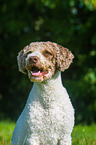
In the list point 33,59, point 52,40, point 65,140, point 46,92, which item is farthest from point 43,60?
point 52,40

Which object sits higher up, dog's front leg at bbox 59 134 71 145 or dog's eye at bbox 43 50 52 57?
dog's eye at bbox 43 50 52 57

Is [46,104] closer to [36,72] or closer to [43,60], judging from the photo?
[36,72]

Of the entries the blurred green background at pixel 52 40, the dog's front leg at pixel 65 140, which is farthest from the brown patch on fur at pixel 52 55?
the blurred green background at pixel 52 40

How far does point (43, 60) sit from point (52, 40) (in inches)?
286

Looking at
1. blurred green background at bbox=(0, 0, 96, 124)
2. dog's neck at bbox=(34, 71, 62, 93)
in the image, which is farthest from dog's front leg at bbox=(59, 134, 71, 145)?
blurred green background at bbox=(0, 0, 96, 124)

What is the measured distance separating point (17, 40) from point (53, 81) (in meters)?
7.91

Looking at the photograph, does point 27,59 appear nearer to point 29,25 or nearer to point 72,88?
point 72,88

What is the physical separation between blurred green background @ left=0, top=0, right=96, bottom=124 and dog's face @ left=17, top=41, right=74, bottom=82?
581 centimetres

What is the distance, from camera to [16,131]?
3.09m

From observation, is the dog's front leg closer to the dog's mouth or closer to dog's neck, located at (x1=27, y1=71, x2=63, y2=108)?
dog's neck, located at (x1=27, y1=71, x2=63, y2=108)

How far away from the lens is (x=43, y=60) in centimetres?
289

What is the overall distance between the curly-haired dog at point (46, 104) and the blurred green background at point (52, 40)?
580 centimetres

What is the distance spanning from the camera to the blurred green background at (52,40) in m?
9.53

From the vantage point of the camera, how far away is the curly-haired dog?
2924mm
